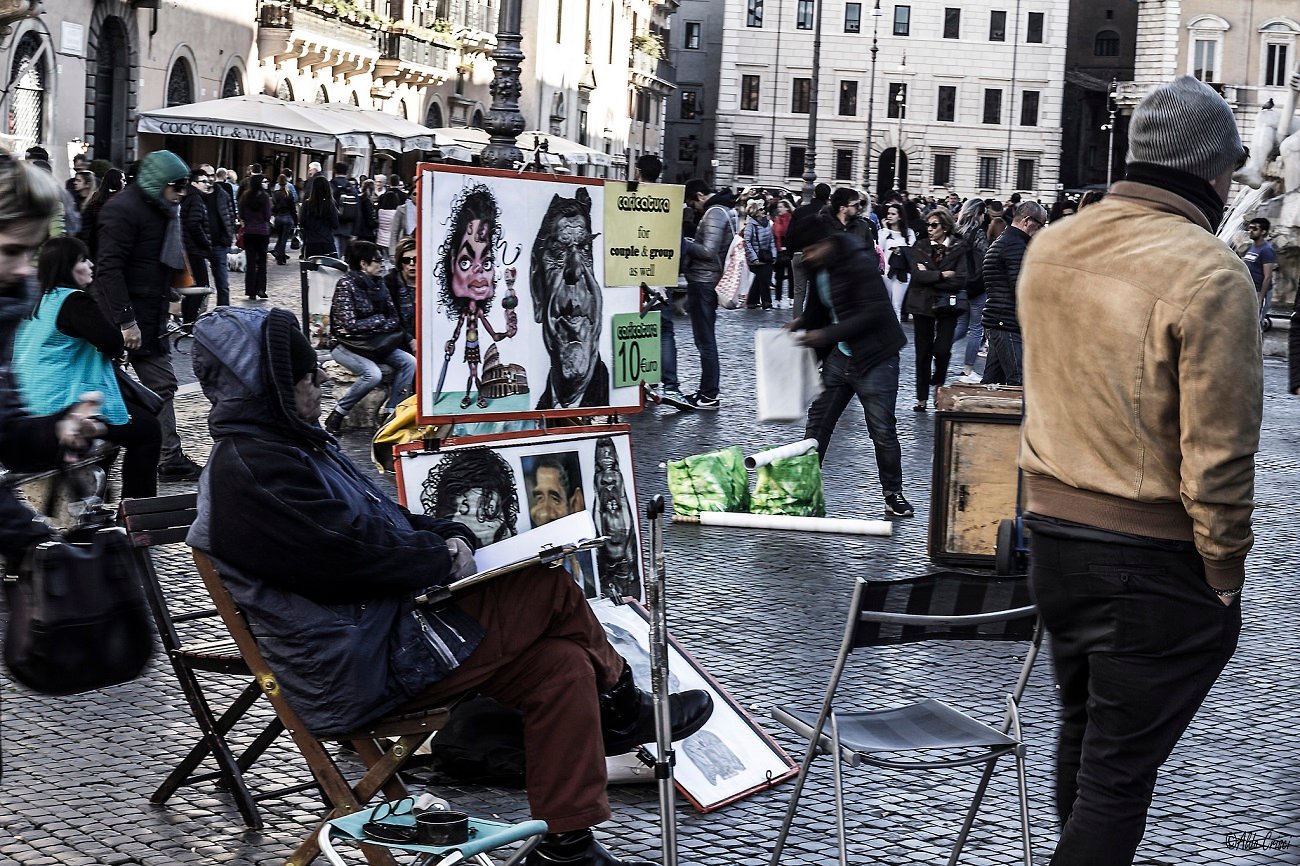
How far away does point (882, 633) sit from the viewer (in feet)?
13.0

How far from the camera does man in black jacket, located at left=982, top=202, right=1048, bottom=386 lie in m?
11.5

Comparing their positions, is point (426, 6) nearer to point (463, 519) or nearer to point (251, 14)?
point (251, 14)

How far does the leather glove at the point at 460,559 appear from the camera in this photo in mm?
4312

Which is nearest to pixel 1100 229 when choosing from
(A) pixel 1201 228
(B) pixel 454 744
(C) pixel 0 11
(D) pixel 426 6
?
(A) pixel 1201 228

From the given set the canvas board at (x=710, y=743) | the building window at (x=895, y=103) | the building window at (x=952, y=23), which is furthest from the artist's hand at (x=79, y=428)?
the building window at (x=952, y=23)

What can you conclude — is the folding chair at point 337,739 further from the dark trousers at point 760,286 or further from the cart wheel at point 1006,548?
the dark trousers at point 760,286

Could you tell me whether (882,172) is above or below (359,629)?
above

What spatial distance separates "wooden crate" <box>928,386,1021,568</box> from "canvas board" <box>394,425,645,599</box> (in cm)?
254

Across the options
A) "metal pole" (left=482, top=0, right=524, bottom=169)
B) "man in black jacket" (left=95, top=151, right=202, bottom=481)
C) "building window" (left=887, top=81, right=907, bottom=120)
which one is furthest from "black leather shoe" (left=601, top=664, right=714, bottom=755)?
"building window" (left=887, top=81, right=907, bottom=120)

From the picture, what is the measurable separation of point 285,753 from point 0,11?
1853 cm

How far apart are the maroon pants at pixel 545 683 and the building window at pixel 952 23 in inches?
3019

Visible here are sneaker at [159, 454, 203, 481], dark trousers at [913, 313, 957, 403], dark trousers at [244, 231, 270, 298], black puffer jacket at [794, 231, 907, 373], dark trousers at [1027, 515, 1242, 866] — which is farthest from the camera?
dark trousers at [244, 231, 270, 298]

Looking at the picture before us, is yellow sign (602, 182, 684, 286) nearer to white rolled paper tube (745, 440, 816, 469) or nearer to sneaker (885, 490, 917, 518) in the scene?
white rolled paper tube (745, 440, 816, 469)

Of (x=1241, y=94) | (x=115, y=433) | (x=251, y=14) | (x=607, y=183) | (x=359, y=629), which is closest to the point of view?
(x=359, y=629)
